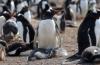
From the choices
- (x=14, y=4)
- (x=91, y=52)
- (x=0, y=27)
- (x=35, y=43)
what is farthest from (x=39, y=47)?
(x=14, y=4)

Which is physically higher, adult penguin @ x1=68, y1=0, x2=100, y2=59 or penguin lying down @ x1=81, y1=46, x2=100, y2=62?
adult penguin @ x1=68, y1=0, x2=100, y2=59

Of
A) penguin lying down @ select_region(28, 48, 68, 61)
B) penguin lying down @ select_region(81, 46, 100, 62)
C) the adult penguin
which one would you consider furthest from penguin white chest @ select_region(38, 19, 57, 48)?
penguin lying down @ select_region(81, 46, 100, 62)

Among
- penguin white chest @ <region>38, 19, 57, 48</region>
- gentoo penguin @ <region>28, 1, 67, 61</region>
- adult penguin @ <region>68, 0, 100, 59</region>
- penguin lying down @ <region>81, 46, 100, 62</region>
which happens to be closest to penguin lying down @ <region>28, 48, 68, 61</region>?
gentoo penguin @ <region>28, 1, 67, 61</region>

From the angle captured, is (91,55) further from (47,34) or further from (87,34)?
(47,34)

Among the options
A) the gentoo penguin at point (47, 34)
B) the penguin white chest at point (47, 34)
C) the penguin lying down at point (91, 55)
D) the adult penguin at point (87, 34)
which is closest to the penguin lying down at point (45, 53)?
the gentoo penguin at point (47, 34)

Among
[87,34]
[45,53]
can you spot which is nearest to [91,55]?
[87,34]

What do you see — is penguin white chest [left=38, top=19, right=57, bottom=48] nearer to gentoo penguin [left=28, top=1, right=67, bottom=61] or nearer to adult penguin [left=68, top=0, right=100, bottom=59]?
gentoo penguin [left=28, top=1, right=67, bottom=61]

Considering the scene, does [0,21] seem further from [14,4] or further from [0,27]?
[14,4]

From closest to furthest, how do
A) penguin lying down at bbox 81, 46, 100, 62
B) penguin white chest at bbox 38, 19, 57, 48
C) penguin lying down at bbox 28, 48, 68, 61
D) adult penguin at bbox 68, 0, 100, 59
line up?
1. penguin lying down at bbox 81, 46, 100, 62
2. penguin lying down at bbox 28, 48, 68, 61
3. adult penguin at bbox 68, 0, 100, 59
4. penguin white chest at bbox 38, 19, 57, 48

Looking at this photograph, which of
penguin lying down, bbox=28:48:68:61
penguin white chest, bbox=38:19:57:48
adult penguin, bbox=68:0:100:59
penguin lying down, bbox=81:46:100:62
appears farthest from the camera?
penguin white chest, bbox=38:19:57:48

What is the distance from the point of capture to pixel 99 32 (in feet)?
34.8

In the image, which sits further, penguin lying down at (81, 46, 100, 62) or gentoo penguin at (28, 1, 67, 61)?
gentoo penguin at (28, 1, 67, 61)

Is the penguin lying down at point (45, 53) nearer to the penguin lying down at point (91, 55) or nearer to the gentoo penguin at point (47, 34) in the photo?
the gentoo penguin at point (47, 34)

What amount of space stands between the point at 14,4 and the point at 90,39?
1131cm
